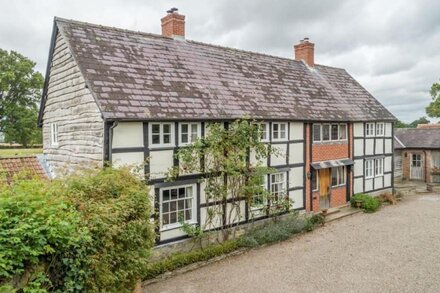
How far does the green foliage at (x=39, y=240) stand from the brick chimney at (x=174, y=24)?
12039 millimetres

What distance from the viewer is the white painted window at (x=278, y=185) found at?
15.0m

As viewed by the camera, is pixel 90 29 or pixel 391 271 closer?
pixel 391 271

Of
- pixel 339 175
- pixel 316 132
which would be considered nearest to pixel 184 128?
pixel 316 132

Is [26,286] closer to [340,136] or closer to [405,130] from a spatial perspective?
[340,136]

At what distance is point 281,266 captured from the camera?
11.1 metres

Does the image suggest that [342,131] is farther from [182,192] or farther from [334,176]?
[182,192]

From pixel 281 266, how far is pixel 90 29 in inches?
459

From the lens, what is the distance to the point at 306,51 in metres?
21.1

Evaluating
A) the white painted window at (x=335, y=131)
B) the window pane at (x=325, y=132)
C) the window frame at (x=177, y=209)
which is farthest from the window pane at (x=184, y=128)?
the white painted window at (x=335, y=131)

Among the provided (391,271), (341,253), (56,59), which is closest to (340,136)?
(341,253)

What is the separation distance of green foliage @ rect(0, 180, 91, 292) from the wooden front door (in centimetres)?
1431

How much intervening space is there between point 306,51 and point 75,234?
19.1m

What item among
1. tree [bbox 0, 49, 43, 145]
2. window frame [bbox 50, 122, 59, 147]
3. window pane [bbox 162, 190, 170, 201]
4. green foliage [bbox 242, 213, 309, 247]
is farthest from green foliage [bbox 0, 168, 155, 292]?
tree [bbox 0, 49, 43, 145]

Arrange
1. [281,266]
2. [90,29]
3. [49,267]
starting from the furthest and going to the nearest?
[90,29], [281,266], [49,267]
